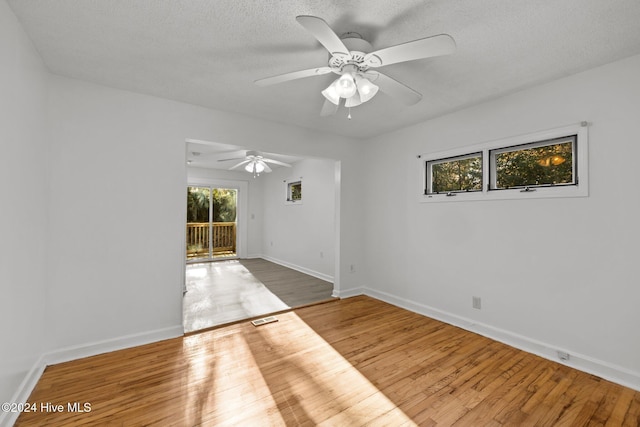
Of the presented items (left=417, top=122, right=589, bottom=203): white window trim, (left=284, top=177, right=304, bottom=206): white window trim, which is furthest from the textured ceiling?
(left=284, top=177, right=304, bottom=206): white window trim

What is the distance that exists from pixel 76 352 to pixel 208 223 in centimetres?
504

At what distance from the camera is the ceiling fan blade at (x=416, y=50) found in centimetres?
138

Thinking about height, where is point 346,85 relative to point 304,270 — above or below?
above

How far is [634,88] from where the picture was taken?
6.73 feet

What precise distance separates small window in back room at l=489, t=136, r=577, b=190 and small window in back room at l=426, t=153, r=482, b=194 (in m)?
0.18

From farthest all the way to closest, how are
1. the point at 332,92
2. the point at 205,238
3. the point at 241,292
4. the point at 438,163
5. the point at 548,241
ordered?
the point at 205,238 < the point at 241,292 < the point at 438,163 < the point at 548,241 < the point at 332,92

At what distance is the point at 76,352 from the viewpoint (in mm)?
2383

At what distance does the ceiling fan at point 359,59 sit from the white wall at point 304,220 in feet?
9.37

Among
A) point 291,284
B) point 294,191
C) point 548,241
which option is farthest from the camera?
point 294,191

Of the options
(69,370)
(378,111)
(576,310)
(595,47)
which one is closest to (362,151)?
(378,111)

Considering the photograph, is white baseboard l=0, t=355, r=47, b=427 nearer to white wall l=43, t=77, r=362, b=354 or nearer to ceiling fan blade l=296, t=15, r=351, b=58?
white wall l=43, t=77, r=362, b=354

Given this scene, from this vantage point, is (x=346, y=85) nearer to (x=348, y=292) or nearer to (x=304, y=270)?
(x=348, y=292)

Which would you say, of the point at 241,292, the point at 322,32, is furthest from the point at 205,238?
the point at 322,32

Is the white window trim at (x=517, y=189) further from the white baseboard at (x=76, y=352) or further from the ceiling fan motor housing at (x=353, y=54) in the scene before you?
the white baseboard at (x=76, y=352)
